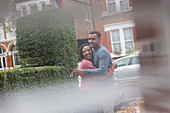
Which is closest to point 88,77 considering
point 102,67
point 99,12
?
point 102,67

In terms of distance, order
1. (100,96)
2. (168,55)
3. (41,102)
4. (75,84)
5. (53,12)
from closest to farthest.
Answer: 1. (168,55)
2. (100,96)
3. (41,102)
4. (53,12)
5. (75,84)

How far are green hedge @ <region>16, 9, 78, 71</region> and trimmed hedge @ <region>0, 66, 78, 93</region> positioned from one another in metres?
0.16

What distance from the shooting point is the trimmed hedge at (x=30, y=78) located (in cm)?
142

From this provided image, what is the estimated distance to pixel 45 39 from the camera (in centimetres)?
199

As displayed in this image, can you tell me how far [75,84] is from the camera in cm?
217

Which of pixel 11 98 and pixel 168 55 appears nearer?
pixel 168 55

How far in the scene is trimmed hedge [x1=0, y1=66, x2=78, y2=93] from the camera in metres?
1.42

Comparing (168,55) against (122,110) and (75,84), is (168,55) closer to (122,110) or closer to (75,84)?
(122,110)

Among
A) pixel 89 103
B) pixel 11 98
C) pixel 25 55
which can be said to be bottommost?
pixel 11 98

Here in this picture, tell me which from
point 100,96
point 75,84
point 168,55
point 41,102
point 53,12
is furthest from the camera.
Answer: point 75,84

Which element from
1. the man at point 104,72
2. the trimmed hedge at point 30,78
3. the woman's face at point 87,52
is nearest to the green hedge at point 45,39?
the trimmed hedge at point 30,78

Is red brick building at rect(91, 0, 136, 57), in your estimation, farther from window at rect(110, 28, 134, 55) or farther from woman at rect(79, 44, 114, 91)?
woman at rect(79, 44, 114, 91)

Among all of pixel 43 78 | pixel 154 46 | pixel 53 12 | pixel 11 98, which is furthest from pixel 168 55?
pixel 53 12

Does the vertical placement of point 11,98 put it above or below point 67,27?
below
